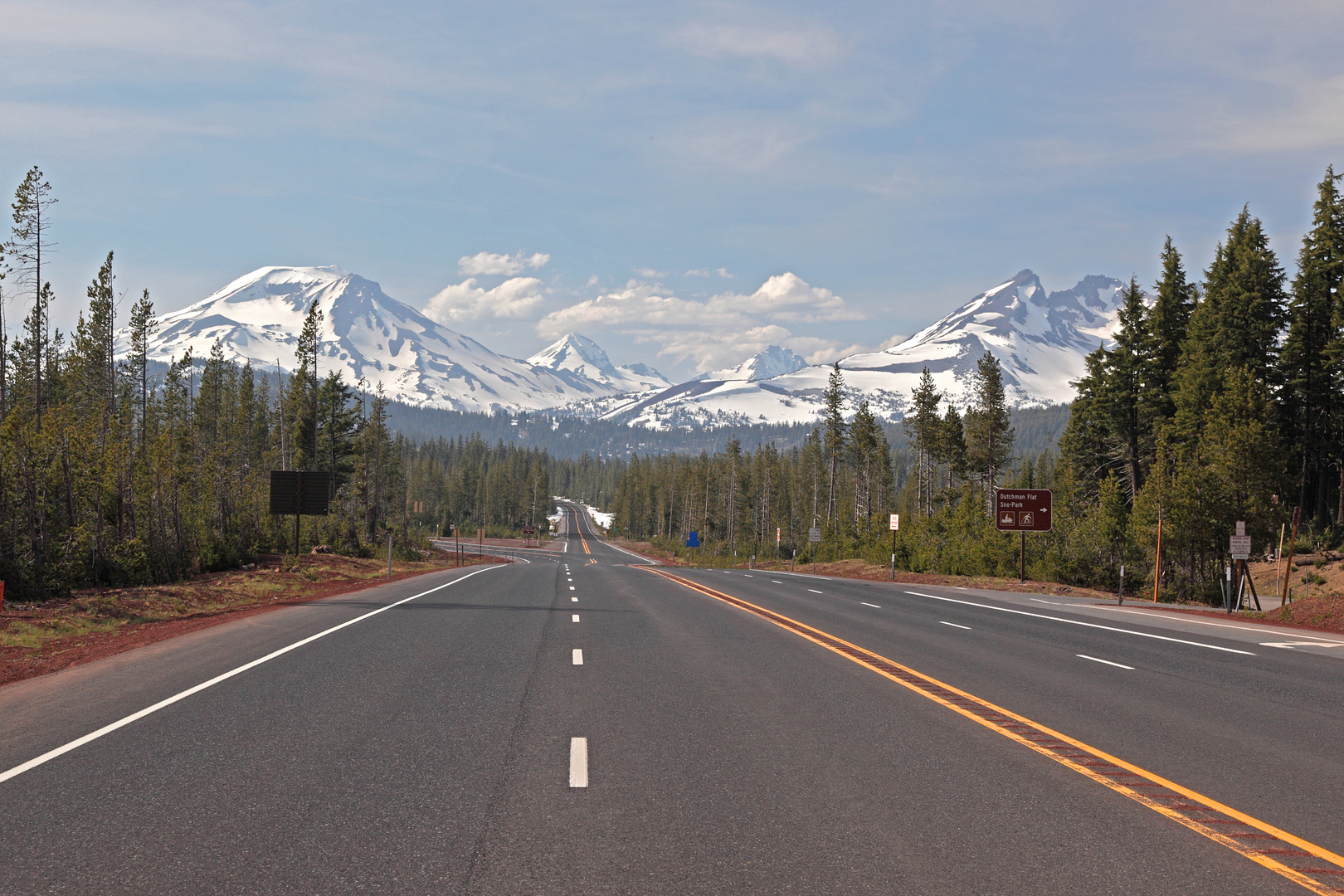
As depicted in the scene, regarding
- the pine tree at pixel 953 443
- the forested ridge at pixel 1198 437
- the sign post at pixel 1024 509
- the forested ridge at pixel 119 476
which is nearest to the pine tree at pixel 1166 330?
the forested ridge at pixel 1198 437

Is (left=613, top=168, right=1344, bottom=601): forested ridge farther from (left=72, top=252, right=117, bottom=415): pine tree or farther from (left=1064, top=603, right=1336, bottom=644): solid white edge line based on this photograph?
(left=72, top=252, right=117, bottom=415): pine tree

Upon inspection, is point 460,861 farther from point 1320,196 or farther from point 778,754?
point 1320,196

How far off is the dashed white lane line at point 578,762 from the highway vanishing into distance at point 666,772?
28 mm

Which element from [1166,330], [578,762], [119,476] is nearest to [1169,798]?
[578,762]

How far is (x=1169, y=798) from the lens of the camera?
6852 millimetres

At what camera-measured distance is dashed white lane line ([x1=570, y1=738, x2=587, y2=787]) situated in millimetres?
7043

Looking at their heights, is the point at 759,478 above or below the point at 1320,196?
below

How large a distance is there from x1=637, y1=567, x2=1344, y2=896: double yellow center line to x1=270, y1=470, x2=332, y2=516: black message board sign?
38.4 meters

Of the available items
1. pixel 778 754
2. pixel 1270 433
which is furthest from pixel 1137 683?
pixel 1270 433

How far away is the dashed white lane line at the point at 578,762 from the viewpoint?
7.04 meters

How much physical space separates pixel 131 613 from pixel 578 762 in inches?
698

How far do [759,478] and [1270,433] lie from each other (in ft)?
381

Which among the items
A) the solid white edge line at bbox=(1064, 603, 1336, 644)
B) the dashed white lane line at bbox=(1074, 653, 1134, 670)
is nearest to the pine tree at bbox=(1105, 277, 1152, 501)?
the solid white edge line at bbox=(1064, 603, 1336, 644)

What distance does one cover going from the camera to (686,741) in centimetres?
848
